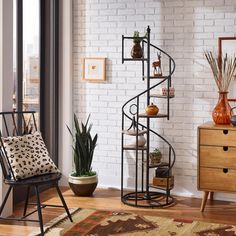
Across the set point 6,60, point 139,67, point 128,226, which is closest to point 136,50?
point 139,67

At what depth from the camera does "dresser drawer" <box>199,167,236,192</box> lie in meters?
4.70

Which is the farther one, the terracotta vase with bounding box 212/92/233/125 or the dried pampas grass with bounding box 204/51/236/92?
the dried pampas grass with bounding box 204/51/236/92

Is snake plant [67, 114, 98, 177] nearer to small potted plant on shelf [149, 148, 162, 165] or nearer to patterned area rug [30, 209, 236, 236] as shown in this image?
small potted plant on shelf [149, 148, 162, 165]

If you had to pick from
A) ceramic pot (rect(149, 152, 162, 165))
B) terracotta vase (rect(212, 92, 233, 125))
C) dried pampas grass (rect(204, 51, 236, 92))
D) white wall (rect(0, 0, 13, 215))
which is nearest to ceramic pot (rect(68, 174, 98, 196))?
ceramic pot (rect(149, 152, 162, 165))

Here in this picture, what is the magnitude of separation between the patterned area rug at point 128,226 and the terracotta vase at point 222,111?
3.26 feet

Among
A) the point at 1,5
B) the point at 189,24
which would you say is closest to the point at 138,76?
the point at 189,24

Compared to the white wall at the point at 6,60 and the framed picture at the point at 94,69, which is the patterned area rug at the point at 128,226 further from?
the framed picture at the point at 94,69

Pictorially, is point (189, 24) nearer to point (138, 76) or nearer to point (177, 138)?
point (138, 76)

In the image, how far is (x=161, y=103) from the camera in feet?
17.8

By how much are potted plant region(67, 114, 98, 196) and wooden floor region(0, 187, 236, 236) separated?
100 mm

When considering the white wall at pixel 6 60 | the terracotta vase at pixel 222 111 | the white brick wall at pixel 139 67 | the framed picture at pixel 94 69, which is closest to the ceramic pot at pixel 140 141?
the white brick wall at pixel 139 67

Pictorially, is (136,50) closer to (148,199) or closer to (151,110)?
(151,110)

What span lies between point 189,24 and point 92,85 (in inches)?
49.1

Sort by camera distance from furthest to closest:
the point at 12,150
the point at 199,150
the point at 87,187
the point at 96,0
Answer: the point at 96,0 → the point at 87,187 → the point at 199,150 → the point at 12,150
